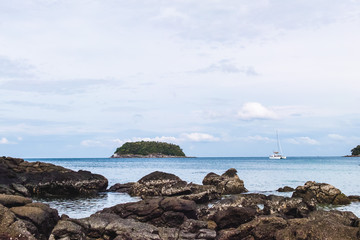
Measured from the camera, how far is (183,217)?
22047mm

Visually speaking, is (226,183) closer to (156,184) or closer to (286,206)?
(156,184)

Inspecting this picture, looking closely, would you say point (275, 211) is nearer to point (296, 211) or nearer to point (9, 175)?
point (296, 211)

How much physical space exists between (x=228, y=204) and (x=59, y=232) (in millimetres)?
11792

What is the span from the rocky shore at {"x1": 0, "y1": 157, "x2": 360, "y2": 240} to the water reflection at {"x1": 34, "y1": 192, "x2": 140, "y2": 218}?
7.77 feet

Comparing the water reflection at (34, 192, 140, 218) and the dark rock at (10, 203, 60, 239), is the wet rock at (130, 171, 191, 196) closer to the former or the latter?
the water reflection at (34, 192, 140, 218)

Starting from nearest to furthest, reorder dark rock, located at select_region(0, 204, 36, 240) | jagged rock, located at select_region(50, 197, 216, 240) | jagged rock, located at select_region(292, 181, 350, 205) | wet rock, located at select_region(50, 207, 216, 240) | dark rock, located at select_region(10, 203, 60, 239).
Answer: dark rock, located at select_region(0, 204, 36, 240)
dark rock, located at select_region(10, 203, 60, 239)
wet rock, located at select_region(50, 207, 216, 240)
jagged rock, located at select_region(50, 197, 216, 240)
jagged rock, located at select_region(292, 181, 350, 205)

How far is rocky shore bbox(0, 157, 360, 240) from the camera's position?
1473cm

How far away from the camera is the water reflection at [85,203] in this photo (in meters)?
27.1

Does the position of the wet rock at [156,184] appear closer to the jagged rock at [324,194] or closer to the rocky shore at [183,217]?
the rocky shore at [183,217]

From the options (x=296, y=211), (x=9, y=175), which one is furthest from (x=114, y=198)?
(x=296, y=211)

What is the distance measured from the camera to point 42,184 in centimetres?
3856

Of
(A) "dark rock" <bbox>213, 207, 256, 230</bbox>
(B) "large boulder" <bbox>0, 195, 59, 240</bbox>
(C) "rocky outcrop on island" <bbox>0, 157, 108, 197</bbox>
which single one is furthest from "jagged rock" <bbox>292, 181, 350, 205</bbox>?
(B) "large boulder" <bbox>0, 195, 59, 240</bbox>

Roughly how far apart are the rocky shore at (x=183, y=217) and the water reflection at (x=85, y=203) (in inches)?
93.3

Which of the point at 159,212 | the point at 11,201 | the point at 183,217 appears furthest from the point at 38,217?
the point at 183,217
